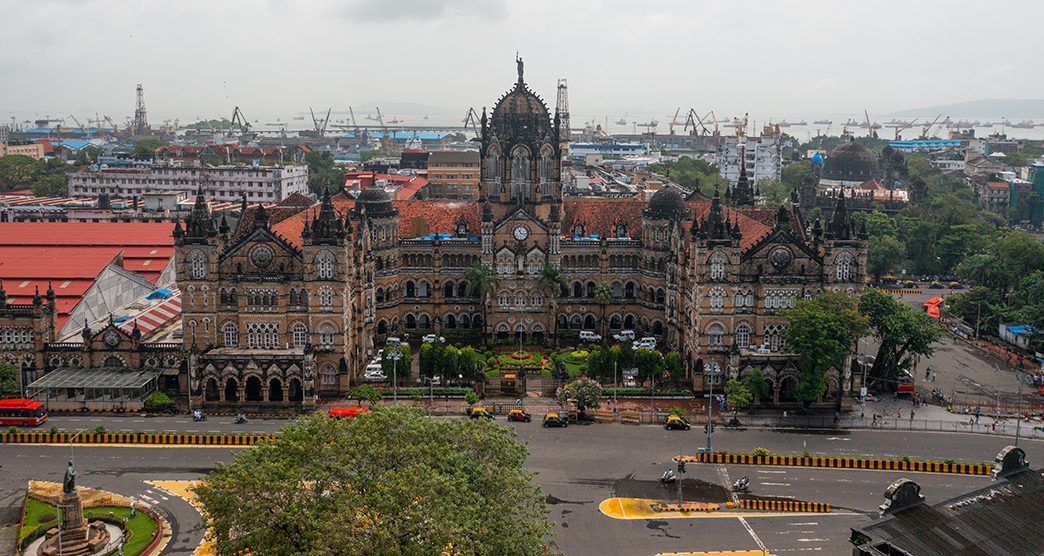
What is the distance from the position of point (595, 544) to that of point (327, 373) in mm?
42965

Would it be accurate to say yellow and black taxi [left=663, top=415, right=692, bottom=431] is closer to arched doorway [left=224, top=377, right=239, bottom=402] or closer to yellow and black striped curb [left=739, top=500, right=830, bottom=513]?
yellow and black striped curb [left=739, top=500, right=830, bottom=513]

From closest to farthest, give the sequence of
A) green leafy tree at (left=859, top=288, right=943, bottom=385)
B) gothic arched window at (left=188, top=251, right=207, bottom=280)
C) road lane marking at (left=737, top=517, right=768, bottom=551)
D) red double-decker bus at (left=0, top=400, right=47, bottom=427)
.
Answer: road lane marking at (left=737, top=517, right=768, bottom=551)
red double-decker bus at (left=0, top=400, right=47, bottom=427)
green leafy tree at (left=859, top=288, right=943, bottom=385)
gothic arched window at (left=188, top=251, right=207, bottom=280)

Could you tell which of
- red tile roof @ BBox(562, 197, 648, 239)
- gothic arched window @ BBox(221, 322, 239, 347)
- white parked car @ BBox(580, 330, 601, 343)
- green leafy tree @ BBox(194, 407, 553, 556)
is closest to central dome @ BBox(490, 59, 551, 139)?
red tile roof @ BBox(562, 197, 648, 239)

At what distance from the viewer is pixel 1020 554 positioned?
41.0m

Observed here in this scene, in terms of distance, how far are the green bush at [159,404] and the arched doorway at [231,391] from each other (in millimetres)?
5238

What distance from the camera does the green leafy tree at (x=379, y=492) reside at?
43.8m

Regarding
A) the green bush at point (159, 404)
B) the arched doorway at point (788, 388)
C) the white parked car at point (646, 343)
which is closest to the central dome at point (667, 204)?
the white parked car at point (646, 343)

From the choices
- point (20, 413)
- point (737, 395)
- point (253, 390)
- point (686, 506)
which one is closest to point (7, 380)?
point (20, 413)

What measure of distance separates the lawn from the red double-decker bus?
1833 cm

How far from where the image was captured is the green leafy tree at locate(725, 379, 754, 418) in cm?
8597

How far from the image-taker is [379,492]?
149 feet

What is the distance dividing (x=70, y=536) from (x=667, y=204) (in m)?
71.7

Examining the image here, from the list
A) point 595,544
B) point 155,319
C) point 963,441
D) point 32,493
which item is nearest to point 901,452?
point 963,441

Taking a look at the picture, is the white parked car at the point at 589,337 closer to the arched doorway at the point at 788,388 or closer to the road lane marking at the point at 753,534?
the arched doorway at the point at 788,388
